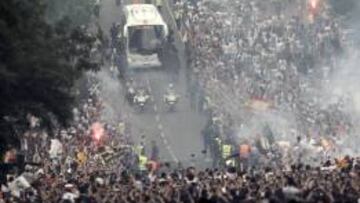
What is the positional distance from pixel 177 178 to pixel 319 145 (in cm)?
1810

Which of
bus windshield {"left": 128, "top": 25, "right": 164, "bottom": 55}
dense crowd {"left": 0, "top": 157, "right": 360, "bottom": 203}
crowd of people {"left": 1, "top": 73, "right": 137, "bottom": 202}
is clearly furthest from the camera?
bus windshield {"left": 128, "top": 25, "right": 164, "bottom": 55}

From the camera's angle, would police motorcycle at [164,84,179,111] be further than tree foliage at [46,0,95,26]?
Yes

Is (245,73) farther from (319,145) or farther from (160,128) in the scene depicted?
(319,145)

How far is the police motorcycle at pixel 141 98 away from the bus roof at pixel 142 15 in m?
7.00

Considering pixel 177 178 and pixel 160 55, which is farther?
pixel 160 55

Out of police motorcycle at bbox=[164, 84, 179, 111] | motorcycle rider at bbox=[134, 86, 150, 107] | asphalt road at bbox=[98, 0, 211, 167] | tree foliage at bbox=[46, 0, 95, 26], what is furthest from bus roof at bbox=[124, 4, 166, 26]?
police motorcycle at bbox=[164, 84, 179, 111]

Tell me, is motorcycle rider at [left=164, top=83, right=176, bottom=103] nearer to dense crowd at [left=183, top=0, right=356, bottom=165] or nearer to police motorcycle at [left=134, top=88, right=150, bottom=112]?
→ police motorcycle at [left=134, top=88, right=150, bottom=112]

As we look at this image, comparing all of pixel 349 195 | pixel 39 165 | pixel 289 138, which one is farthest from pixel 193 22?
pixel 349 195

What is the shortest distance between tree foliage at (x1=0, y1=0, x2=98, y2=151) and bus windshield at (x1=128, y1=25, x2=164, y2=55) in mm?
24786

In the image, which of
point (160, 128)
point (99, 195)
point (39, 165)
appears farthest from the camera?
point (160, 128)

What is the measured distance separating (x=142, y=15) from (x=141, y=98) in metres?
8.75

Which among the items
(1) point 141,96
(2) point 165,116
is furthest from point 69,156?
→ (1) point 141,96

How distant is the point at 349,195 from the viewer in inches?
1650

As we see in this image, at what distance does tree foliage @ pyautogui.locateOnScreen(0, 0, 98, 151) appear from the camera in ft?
179
